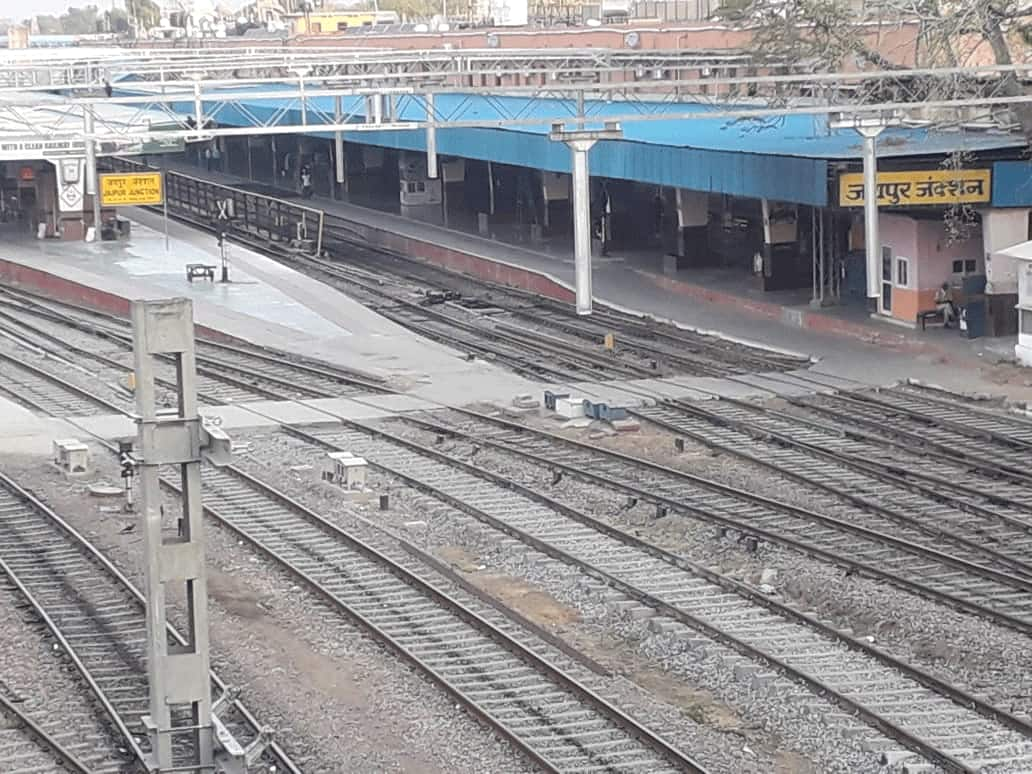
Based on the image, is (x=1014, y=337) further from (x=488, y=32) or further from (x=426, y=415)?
(x=488, y=32)

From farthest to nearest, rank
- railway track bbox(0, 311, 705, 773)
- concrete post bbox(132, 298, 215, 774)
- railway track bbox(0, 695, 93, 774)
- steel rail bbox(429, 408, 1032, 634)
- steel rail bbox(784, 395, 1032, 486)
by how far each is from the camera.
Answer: steel rail bbox(784, 395, 1032, 486), steel rail bbox(429, 408, 1032, 634), railway track bbox(0, 311, 705, 773), railway track bbox(0, 695, 93, 774), concrete post bbox(132, 298, 215, 774)

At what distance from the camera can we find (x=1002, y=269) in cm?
2844

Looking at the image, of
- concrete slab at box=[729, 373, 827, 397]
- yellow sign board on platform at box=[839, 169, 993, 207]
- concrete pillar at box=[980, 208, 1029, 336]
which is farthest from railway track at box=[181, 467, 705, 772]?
concrete pillar at box=[980, 208, 1029, 336]

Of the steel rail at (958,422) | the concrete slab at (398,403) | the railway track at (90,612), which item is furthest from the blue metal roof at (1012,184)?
the railway track at (90,612)

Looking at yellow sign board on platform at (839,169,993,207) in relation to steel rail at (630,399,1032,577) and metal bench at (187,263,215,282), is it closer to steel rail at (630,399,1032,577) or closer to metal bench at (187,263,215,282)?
steel rail at (630,399,1032,577)

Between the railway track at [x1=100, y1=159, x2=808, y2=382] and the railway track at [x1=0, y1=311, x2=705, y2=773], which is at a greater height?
the railway track at [x1=0, y1=311, x2=705, y2=773]

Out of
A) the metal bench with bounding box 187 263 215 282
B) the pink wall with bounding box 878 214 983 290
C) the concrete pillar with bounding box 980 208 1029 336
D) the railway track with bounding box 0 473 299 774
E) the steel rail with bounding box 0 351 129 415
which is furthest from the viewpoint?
the metal bench with bounding box 187 263 215 282

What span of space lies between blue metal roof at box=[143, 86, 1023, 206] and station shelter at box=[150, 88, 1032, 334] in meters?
0.04

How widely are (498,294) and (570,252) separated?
15.2ft

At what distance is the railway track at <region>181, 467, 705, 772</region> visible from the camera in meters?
11.4

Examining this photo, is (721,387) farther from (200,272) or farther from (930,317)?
(200,272)

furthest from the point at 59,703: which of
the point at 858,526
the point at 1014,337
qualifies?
the point at 1014,337

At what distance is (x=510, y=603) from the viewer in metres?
15.0

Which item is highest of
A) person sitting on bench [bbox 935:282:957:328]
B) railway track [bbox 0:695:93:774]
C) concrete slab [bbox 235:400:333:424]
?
person sitting on bench [bbox 935:282:957:328]
